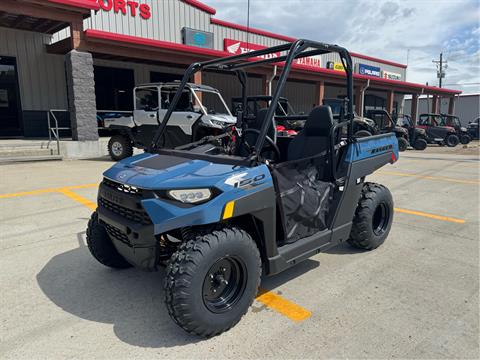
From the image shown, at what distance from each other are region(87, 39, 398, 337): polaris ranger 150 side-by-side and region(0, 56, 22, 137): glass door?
12.5m

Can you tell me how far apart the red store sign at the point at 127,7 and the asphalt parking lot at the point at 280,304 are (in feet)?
39.8

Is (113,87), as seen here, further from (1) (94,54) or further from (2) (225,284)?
(2) (225,284)

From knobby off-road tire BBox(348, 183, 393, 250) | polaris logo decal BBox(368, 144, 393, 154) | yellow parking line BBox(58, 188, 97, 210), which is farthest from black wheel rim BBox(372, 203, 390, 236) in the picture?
yellow parking line BBox(58, 188, 97, 210)

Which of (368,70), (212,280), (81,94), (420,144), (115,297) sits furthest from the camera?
(368,70)

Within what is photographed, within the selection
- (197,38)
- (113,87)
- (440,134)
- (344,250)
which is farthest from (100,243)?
(440,134)

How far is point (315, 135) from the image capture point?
3.49 meters

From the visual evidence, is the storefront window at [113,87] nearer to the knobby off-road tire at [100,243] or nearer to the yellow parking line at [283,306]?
the knobby off-road tire at [100,243]

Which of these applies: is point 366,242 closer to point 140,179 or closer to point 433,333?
point 433,333

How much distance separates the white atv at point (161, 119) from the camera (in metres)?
9.34

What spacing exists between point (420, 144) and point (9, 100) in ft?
56.4

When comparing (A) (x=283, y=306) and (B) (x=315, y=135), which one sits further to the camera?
(B) (x=315, y=135)

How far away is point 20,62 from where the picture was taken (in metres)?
12.9

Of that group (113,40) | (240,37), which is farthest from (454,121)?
(113,40)

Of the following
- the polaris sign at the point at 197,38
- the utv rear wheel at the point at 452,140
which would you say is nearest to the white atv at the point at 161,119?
the polaris sign at the point at 197,38
